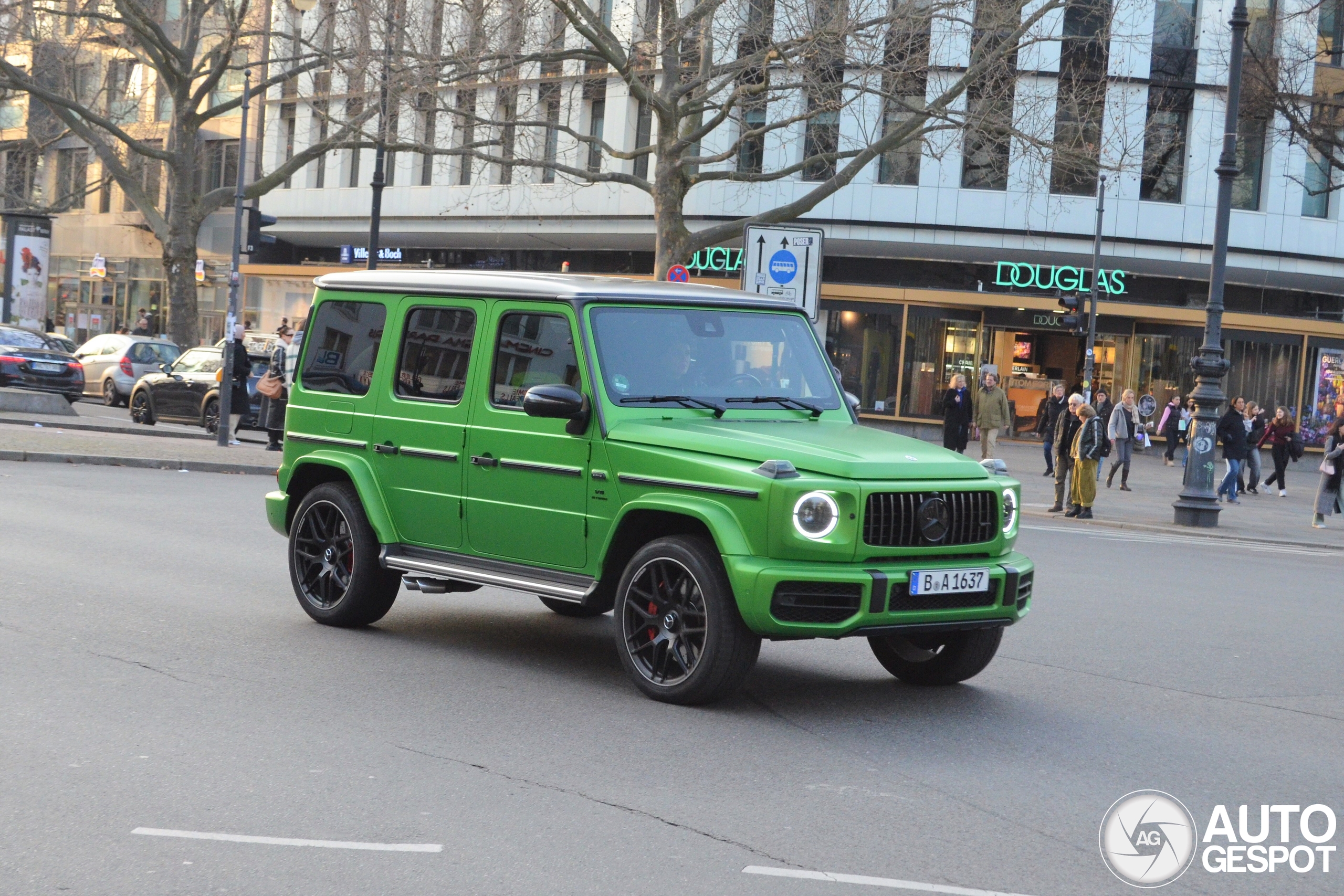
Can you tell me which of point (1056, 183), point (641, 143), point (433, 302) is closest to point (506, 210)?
point (641, 143)

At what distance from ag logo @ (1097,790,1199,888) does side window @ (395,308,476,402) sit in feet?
13.5

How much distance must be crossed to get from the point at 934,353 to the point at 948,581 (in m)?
34.9

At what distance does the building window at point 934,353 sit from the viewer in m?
41.4

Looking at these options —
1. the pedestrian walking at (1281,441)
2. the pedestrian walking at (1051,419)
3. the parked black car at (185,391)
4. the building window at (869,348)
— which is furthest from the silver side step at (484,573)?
the building window at (869,348)

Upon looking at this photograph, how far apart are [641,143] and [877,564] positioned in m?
38.0

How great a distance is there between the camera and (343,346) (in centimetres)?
939

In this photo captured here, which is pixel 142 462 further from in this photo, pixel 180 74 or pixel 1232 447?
pixel 180 74

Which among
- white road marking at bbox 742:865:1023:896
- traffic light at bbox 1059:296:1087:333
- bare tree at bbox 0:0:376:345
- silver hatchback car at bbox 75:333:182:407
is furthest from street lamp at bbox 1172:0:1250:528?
silver hatchback car at bbox 75:333:182:407

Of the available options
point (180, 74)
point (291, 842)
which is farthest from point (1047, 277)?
point (291, 842)

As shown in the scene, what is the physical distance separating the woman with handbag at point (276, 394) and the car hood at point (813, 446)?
44.9ft

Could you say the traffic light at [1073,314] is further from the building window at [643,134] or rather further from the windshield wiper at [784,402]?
the windshield wiper at [784,402]

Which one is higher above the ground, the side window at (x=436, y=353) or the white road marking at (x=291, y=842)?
the side window at (x=436, y=353)

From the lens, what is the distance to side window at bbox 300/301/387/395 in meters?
9.19

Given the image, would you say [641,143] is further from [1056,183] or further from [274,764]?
[274,764]
